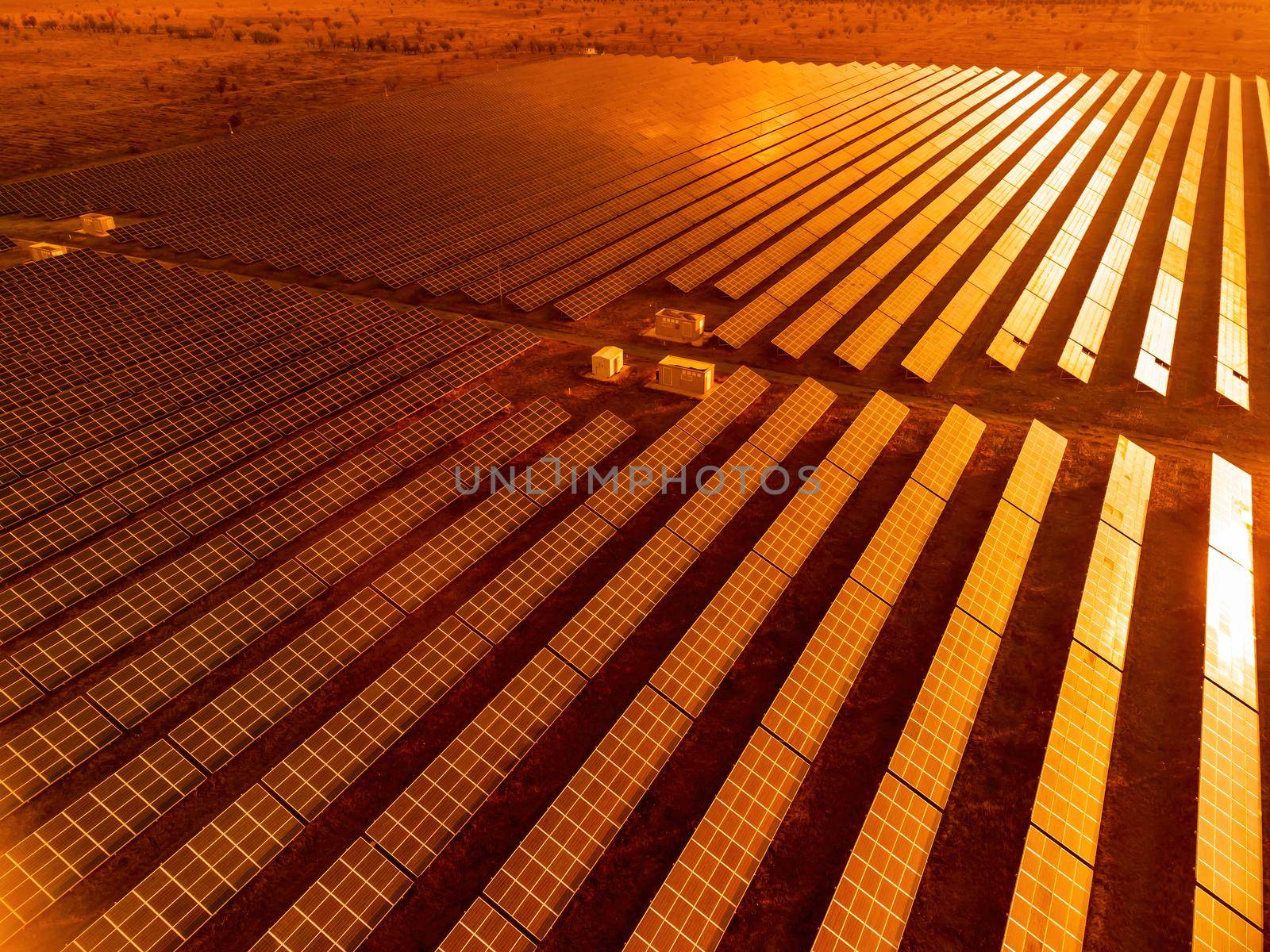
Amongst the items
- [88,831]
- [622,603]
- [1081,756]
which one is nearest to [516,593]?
[622,603]

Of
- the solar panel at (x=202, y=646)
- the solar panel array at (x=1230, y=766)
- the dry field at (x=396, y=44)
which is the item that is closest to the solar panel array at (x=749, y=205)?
the solar panel array at (x=1230, y=766)

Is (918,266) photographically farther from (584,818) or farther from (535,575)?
(584,818)

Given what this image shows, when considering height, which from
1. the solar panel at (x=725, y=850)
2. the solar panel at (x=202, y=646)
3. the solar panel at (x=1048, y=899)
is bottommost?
the solar panel at (x=202, y=646)

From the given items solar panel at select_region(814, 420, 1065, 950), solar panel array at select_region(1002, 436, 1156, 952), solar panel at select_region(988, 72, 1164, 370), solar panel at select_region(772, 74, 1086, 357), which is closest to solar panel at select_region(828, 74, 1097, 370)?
solar panel at select_region(772, 74, 1086, 357)

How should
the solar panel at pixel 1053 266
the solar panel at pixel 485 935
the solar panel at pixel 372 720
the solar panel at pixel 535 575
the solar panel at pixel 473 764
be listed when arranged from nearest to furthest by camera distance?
1. the solar panel at pixel 485 935
2. the solar panel at pixel 473 764
3. the solar panel at pixel 372 720
4. the solar panel at pixel 535 575
5. the solar panel at pixel 1053 266

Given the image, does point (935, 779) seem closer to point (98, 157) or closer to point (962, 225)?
point (962, 225)

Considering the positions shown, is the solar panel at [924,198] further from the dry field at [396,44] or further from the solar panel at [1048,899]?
the dry field at [396,44]

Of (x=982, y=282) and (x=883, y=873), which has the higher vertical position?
(x=982, y=282)
